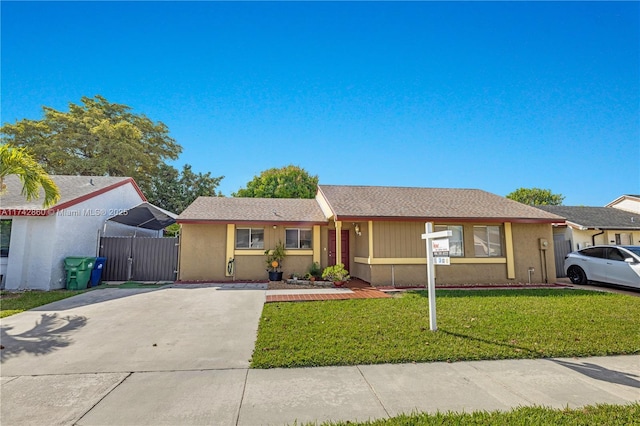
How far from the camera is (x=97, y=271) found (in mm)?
11523

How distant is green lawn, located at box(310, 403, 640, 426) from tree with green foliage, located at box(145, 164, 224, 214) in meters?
27.6

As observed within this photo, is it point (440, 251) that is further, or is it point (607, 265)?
point (607, 265)

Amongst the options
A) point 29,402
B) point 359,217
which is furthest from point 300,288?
point 29,402

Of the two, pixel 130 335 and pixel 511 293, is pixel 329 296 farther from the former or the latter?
pixel 511 293

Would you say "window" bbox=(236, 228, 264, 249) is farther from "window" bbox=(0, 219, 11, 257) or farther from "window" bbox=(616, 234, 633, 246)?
"window" bbox=(616, 234, 633, 246)

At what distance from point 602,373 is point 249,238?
11.3 metres

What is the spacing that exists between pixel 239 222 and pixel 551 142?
640 inches

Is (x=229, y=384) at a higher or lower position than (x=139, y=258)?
lower

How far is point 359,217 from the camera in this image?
1045cm

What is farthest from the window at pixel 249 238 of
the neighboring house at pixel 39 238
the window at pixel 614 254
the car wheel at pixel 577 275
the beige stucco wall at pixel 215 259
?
the window at pixel 614 254

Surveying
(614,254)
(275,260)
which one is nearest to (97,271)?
(275,260)

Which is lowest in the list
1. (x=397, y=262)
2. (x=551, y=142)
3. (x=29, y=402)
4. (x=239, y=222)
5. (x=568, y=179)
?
(x=29, y=402)

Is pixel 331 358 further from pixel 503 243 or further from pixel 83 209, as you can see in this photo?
pixel 83 209

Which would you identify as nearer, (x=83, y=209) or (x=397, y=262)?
(x=397, y=262)
